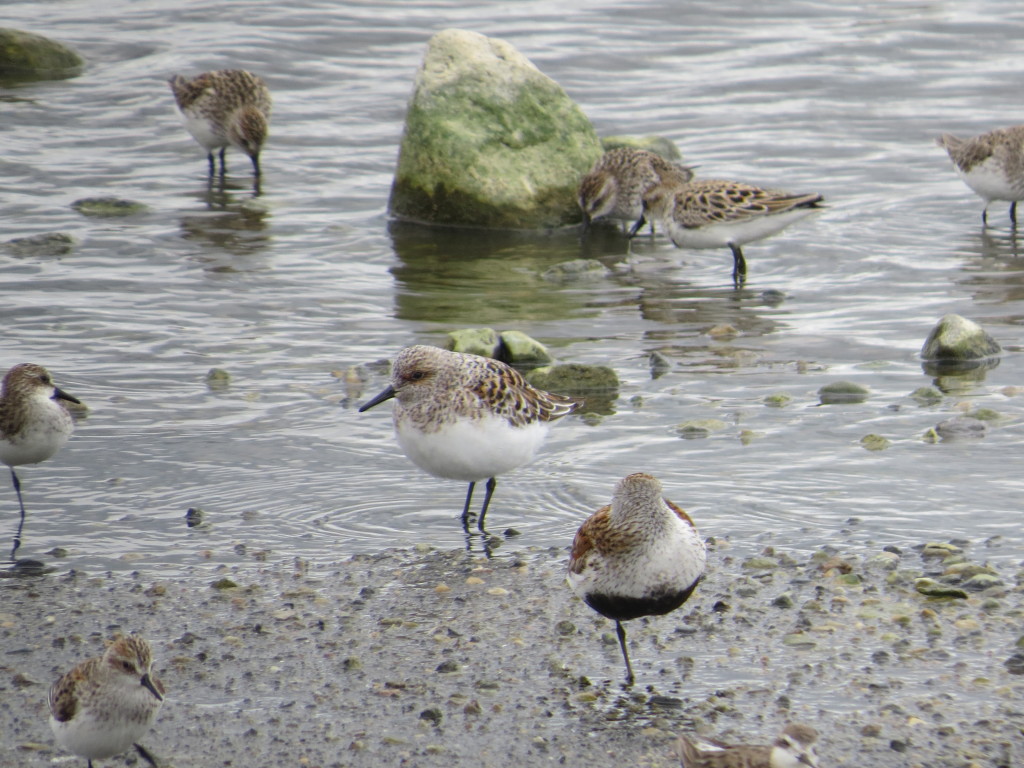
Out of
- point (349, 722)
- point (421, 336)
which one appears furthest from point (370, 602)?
point (421, 336)

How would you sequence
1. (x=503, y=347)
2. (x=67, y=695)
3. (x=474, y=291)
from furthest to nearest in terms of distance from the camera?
(x=474, y=291), (x=503, y=347), (x=67, y=695)

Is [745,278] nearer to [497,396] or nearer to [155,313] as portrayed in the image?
[155,313]

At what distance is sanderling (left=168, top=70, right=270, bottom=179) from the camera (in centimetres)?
1825

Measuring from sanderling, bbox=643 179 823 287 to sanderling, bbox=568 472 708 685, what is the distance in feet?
27.0

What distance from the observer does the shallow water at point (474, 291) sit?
8461 mm

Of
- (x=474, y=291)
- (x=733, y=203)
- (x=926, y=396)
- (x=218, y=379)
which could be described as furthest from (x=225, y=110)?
(x=926, y=396)

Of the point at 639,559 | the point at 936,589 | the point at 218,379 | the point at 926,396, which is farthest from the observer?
the point at 218,379

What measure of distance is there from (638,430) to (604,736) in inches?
162

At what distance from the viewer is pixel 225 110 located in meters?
18.4

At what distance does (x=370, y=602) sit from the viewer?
7.09 metres

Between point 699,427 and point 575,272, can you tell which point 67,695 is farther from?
point 575,272

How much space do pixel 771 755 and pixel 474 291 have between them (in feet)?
31.1

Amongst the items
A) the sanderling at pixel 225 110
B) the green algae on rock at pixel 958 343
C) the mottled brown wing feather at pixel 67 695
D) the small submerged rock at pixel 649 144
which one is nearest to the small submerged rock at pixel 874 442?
the green algae on rock at pixel 958 343

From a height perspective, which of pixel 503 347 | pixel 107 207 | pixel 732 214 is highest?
pixel 732 214
